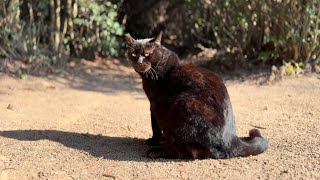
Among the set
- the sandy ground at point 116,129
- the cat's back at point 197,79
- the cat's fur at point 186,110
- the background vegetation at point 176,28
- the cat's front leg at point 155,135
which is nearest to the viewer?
the sandy ground at point 116,129

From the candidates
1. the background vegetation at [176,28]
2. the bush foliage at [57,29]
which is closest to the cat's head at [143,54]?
the background vegetation at [176,28]

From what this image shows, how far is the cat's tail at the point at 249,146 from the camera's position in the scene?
4.19 metres

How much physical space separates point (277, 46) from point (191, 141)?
4182 millimetres

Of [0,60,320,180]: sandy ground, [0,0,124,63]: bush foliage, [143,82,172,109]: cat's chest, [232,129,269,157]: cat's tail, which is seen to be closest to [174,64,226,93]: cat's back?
[143,82,172,109]: cat's chest

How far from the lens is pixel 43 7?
8.45 metres

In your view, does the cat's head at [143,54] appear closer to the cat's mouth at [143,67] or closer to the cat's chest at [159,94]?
the cat's mouth at [143,67]

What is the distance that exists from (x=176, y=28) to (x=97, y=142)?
552 centimetres

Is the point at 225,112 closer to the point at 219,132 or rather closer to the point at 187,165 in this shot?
the point at 219,132

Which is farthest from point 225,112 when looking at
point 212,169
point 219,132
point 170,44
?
point 170,44

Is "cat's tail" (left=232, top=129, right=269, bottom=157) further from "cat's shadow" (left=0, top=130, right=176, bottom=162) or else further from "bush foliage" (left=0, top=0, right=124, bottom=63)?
"bush foliage" (left=0, top=0, right=124, bottom=63)

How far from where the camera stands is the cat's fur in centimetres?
413

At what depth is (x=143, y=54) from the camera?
176 inches

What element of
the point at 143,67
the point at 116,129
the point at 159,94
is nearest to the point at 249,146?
the point at 159,94

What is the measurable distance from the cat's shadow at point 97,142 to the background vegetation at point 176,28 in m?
3.22
